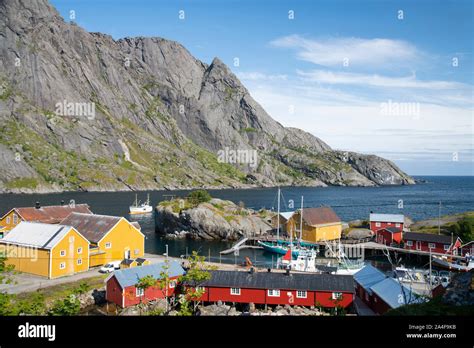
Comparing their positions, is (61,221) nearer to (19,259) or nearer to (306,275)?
(19,259)

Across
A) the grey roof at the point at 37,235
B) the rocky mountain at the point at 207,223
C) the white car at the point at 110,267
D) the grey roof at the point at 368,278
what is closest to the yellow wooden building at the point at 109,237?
the white car at the point at 110,267

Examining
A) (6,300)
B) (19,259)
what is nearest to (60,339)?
(6,300)

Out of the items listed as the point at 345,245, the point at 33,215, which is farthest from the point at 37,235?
the point at 345,245

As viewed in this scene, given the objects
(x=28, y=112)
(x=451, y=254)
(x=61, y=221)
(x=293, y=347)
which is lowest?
(x=451, y=254)

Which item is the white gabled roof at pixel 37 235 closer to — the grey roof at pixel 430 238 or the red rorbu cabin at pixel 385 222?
the grey roof at pixel 430 238

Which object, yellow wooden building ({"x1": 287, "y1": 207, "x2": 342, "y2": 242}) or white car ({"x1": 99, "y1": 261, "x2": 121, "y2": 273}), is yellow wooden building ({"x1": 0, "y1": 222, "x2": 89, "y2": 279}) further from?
yellow wooden building ({"x1": 287, "y1": 207, "x2": 342, "y2": 242})

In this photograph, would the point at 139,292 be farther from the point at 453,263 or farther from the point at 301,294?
the point at 453,263
